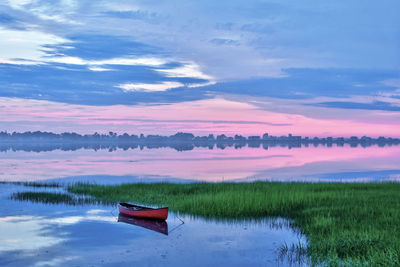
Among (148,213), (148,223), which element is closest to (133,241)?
(148,223)

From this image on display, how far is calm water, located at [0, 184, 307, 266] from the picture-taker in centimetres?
1516

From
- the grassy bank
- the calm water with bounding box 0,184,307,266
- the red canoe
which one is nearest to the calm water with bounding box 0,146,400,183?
the grassy bank

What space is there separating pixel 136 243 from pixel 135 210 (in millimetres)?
4465

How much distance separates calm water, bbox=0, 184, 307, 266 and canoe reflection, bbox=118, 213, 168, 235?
0.31 m

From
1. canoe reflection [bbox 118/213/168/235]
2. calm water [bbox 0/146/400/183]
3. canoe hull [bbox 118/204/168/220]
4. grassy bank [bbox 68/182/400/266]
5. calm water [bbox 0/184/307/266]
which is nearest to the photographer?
grassy bank [bbox 68/182/400/266]

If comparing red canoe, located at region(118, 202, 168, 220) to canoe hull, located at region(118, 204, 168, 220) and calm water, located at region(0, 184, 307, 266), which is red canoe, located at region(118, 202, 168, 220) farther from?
calm water, located at region(0, 184, 307, 266)

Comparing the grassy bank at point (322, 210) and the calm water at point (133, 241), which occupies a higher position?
the grassy bank at point (322, 210)

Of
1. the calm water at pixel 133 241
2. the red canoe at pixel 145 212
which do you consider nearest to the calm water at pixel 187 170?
the red canoe at pixel 145 212

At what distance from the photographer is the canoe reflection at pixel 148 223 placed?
65.4 feet

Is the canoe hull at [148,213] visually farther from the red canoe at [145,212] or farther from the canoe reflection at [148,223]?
the canoe reflection at [148,223]

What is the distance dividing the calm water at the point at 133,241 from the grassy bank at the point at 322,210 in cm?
132

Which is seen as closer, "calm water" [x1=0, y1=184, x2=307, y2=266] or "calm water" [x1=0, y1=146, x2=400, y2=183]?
"calm water" [x1=0, y1=184, x2=307, y2=266]

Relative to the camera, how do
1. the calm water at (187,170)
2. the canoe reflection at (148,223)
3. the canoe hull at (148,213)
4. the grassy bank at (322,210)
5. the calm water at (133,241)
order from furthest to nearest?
the calm water at (187,170)
the canoe hull at (148,213)
the canoe reflection at (148,223)
the calm water at (133,241)
the grassy bank at (322,210)

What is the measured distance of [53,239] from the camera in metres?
18.2
